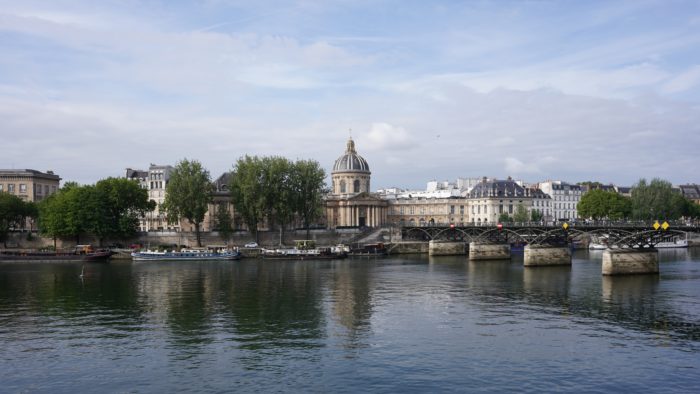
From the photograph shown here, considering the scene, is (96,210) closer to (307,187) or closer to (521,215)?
(307,187)

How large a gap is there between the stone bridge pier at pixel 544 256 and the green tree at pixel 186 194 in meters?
54.7

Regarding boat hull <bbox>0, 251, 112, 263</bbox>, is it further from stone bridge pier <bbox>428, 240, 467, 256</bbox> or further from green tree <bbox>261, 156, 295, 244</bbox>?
stone bridge pier <bbox>428, 240, 467, 256</bbox>

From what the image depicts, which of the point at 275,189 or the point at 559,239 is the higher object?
the point at 275,189

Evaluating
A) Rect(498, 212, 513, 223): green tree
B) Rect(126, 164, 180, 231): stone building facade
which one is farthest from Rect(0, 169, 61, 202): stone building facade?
Rect(498, 212, 513, 223): green tree

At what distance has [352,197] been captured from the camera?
15812 cm

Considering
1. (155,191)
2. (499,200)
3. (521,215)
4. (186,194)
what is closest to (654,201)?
(521,215)

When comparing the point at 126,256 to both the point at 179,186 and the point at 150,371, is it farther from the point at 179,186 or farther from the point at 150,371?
the point at 150,371

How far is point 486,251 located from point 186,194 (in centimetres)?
4938

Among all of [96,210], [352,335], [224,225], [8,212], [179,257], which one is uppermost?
[96,210]

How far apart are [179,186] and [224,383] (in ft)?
289

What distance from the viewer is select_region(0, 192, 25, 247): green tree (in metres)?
114

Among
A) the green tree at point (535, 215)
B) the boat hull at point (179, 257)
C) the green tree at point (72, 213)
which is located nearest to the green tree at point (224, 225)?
the boat hull at point (179, 257)

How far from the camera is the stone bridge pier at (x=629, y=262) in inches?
2805

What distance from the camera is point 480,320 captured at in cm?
4478
